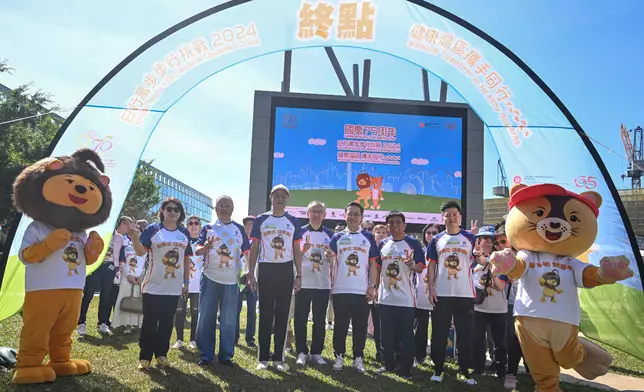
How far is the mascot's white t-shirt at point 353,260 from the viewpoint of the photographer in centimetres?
566

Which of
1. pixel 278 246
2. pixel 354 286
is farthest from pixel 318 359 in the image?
pixel 278 246

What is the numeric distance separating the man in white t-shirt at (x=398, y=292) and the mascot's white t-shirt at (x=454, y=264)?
216 millimetres

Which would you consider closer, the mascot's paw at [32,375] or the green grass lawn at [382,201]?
the mascot's paw at [32,375]

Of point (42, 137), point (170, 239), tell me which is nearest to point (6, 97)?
point (42, 137)

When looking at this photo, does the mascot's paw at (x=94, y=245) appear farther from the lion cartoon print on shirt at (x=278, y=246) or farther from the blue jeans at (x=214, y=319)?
the lion cartoon print on shirt at (x=278, y=246)

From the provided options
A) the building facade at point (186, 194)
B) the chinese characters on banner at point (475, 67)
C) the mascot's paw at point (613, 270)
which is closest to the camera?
the mascot's paw at point (613, 270)

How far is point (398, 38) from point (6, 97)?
23.2 metres

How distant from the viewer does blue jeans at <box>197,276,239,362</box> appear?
17.7 ft

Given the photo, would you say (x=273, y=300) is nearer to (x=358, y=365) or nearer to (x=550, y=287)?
(x=358, y=365)

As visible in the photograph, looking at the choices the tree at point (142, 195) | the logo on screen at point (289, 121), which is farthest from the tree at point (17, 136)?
the logo on screen at point (289, 121)

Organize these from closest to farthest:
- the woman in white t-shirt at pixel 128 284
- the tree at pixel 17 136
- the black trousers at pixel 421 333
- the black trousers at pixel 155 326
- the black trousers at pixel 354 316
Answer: the black trousers at pixel 155 326
the black trousers at pixel 354 316
the black trousers at pixel 421 333
the woman in white t-shirt at pixel 128 284
the tree at pixel 17 136

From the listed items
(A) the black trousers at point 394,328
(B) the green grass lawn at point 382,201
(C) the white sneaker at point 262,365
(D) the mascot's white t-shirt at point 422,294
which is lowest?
(C) the white sneaker at point 262,365

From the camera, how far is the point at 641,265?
5.77 metres

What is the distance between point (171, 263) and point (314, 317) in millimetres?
1841
